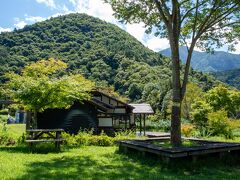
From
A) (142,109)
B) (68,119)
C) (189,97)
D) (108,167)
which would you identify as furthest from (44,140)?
(189,97)

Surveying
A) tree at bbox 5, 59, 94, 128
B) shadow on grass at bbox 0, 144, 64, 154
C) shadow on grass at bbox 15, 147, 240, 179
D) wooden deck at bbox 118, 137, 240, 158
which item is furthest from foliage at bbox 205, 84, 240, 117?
shadow on grass at bbox 15, 147, 240, 179

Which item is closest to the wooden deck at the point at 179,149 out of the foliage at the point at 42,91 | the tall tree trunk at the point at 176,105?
the tall tree trunk at the point at 176,105

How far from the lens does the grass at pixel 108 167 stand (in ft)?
28.7

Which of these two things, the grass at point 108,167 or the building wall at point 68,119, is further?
the building wall at point 68,119

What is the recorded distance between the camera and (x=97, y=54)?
310 feet

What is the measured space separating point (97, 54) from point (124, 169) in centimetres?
8608

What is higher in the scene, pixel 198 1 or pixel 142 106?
pixel 198 1

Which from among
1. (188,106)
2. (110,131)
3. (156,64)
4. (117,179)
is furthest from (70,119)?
(156,64)

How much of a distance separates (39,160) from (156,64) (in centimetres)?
10237

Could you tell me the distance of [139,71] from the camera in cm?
9931

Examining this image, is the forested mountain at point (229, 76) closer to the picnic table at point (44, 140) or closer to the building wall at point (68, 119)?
the building wall at point (68, 119)

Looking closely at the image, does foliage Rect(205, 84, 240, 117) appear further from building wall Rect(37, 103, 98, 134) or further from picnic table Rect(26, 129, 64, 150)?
picnic table Rect(26, 129, 64, 150)

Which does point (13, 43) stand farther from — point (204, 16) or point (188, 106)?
point (204, 16)

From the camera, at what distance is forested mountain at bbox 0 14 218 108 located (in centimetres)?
8444
